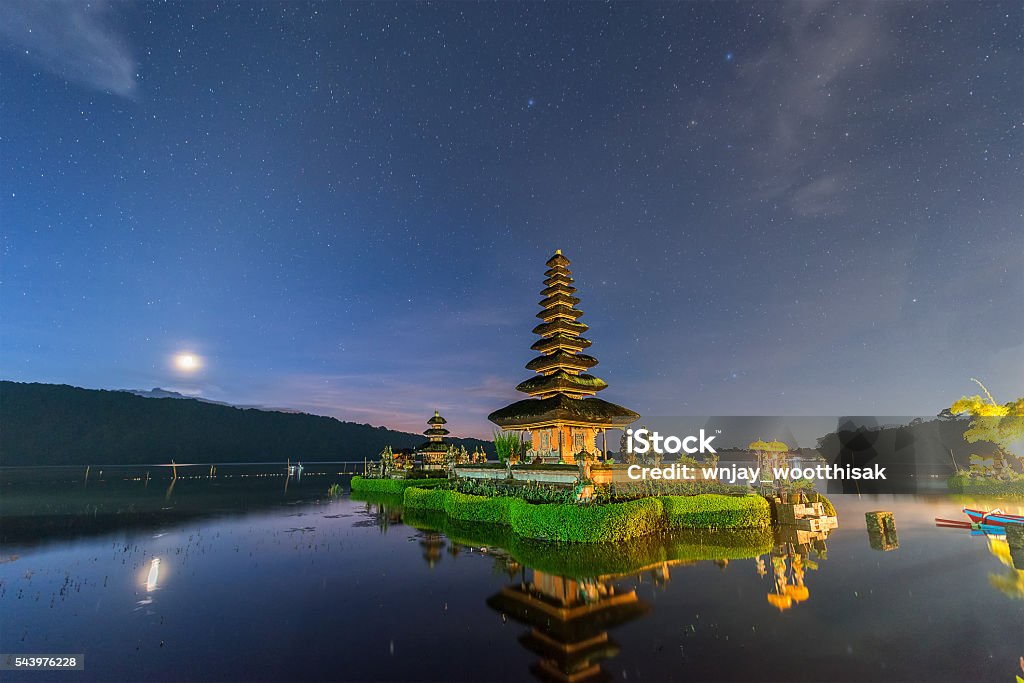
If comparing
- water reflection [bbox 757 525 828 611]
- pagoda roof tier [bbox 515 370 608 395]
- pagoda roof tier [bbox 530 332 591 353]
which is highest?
pagoda roof tier [bbox 530 332 591 353]

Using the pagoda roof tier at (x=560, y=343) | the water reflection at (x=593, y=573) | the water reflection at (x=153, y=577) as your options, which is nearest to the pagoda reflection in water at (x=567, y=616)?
the water reflection at (x=593, y=573)

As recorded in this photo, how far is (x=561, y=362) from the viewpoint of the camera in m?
36.5

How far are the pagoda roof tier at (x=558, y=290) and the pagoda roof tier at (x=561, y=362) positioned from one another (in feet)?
16.8

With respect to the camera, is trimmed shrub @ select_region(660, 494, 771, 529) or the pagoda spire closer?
trimmed shrub @ select_region(660, 494, 771, 529)

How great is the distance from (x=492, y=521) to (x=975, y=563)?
22.2 metres

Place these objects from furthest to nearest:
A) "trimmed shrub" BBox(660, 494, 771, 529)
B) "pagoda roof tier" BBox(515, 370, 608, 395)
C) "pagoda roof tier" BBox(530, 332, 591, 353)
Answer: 1. "pagoda roof tier" BBox(530, 332, 591, 353)
2. "pagoda roof tier" BBox(515, 370, 608, 395)
3. "trimmed shrub" BBox(660, 494, 771, 529)

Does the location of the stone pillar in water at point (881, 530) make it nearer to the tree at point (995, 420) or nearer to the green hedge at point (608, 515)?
the green hedge at point (608, 515)

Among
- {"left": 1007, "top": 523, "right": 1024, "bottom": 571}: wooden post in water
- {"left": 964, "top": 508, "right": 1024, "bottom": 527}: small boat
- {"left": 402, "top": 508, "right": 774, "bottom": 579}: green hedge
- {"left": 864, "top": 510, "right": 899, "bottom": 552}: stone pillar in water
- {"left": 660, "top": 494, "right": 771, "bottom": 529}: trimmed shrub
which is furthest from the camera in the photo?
{"left": 660, "top": 494, "right": 771, "bottom": 529}: trimmed shrub

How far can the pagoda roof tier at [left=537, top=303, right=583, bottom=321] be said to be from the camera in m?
39.0

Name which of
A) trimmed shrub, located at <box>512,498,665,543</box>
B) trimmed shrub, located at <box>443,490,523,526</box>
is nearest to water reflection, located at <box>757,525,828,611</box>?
trimmed shrub, located at <box>512,498,665,543</box>

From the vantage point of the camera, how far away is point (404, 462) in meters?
54.0

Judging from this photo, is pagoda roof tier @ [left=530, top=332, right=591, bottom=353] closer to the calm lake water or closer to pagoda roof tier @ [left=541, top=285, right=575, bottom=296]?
pagoda roof tier @ [left=541, top=285, right=575, bottom=296]

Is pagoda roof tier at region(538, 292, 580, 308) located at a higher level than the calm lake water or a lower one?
higher

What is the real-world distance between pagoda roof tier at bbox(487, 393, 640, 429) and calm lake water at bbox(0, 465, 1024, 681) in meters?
10.3
